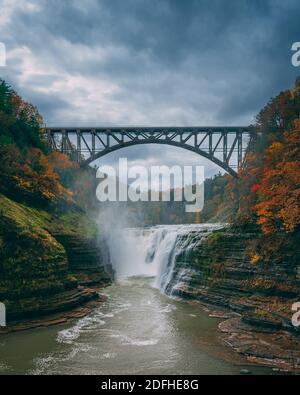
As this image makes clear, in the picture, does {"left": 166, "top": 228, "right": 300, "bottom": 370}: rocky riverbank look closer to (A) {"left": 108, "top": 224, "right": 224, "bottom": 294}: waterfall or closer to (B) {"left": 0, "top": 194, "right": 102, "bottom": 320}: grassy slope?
(A) {"left": 108, "top": 224, "right": 224, "bottom": 294}: waterfall

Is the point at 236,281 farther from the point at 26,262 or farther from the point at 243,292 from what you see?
the point at 26,262

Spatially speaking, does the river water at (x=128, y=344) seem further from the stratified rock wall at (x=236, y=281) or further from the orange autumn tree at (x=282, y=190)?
the orange autumn tree at (x=282, y=190)

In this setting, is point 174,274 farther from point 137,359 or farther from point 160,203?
point 160,203

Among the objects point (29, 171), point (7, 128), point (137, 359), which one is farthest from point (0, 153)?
point (137, 359)

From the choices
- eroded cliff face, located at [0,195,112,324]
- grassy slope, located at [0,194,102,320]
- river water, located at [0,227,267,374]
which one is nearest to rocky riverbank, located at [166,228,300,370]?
river water, located at [0,227,267,374]

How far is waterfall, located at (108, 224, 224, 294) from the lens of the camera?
24969mm

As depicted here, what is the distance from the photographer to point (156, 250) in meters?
34.1

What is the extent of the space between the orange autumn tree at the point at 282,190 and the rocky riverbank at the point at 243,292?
200cm

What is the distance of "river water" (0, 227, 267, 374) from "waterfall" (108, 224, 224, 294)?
4.23 meters

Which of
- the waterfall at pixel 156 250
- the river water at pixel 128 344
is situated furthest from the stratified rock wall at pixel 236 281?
the river water at pixel 128 344

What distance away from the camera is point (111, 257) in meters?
36.5

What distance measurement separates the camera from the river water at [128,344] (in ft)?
39.9

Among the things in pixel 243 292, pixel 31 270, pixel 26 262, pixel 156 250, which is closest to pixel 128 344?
pixel 31 270
